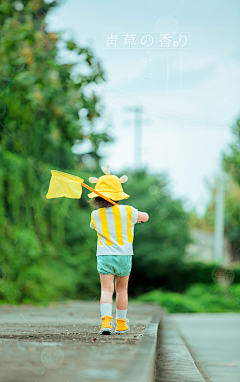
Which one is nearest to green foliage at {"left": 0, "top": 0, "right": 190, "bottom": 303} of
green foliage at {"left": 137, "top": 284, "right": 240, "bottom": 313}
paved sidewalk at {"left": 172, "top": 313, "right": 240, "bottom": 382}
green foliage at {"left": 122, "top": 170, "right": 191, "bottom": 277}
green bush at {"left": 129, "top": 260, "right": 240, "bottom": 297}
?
paved sidewalk at {"left": 172, "top": 313, "right": 240, "bottom": 382}

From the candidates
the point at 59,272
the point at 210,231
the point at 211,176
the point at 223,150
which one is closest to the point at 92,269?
the point at 59,272

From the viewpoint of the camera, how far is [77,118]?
9664 millimetres

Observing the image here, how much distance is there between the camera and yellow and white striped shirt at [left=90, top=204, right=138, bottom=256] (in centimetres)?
363

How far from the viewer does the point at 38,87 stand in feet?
27.4

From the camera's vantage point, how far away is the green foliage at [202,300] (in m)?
17.2

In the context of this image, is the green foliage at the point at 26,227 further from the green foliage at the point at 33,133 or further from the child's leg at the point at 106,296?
the child's leg at the point at 106,296

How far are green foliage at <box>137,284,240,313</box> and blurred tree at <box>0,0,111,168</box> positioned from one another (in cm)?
912

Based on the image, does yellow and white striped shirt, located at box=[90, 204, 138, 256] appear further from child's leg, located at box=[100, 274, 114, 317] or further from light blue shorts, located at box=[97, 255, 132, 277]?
child's leg, located at box=[100, 274, 114, 317]


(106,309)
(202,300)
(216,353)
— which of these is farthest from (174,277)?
(106,309)

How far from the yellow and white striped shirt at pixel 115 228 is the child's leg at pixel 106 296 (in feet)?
0.68

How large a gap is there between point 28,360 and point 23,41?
23.1ft

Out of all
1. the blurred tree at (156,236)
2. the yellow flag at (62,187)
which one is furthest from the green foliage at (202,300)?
the yellow flag at (62,187)

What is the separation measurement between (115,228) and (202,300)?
18.5 metres

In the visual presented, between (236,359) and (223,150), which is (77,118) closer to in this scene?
(236,359)
